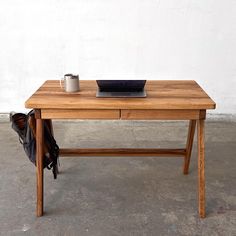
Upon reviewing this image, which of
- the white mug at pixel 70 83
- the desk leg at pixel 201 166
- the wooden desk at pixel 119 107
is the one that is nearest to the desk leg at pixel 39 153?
the wooden desk at pixel 119 107

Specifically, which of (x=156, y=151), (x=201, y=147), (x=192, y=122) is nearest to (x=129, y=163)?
(x=156, y=151)

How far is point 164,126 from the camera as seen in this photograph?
149 inches

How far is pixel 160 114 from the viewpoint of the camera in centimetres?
189

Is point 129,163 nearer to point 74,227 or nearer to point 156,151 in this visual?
point 156,151

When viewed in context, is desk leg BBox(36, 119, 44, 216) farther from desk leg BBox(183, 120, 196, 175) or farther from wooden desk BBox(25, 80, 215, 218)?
desk leg BBox(183, 120, 196, 175)

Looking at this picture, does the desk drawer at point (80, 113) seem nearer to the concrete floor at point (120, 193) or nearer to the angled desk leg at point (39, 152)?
the angled desk leg at point (39, 152)

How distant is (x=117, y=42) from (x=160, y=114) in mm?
1995

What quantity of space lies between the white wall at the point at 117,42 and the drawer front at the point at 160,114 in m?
1.95

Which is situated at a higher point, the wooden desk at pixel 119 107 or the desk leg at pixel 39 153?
the wooden desk at pixel 119 107

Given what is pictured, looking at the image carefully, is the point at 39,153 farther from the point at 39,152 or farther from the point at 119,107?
the point at 119,107

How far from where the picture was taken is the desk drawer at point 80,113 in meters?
1.87

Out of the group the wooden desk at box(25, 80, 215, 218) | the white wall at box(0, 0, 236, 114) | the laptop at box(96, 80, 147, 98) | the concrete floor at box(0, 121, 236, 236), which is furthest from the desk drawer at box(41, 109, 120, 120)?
the white wall at box(0, 0, 236, 114)

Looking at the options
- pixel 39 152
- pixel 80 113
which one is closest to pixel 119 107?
pixel 80 113

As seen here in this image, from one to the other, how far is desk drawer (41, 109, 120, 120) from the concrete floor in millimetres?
654
